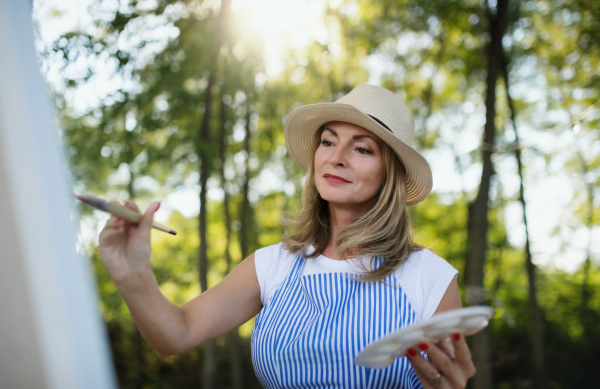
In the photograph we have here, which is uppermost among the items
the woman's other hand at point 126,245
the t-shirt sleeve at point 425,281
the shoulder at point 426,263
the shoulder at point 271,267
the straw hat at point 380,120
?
the straw hat at point 380,120

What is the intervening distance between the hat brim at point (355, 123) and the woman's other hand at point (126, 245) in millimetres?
854

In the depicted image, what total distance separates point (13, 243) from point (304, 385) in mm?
1081

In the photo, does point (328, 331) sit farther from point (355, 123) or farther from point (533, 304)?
point (533, 304)

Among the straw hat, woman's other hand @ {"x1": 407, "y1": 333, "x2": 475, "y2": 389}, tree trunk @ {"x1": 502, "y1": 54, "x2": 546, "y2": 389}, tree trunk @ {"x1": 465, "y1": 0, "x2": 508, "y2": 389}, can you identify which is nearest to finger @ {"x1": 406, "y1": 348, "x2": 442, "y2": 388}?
woman's other hand @ {"x1": 407, "y1": 333, "x2": 475, "y2": 389}

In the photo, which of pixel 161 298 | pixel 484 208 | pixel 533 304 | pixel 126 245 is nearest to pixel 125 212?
pixel 126 245

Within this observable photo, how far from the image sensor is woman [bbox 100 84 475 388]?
1434mm

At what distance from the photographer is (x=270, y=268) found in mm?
1798

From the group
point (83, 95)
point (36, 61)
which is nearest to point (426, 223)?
point (83, 95)

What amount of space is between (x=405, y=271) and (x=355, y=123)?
0.53m

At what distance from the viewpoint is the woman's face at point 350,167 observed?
177 centimetres

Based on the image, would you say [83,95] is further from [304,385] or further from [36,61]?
[36,61]

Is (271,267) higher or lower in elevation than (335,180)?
lower

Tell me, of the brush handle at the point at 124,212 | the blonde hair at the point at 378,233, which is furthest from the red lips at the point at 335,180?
the brush handle at the point at 124,212

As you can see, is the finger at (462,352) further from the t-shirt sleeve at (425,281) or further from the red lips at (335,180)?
the red lips at (335,180)
